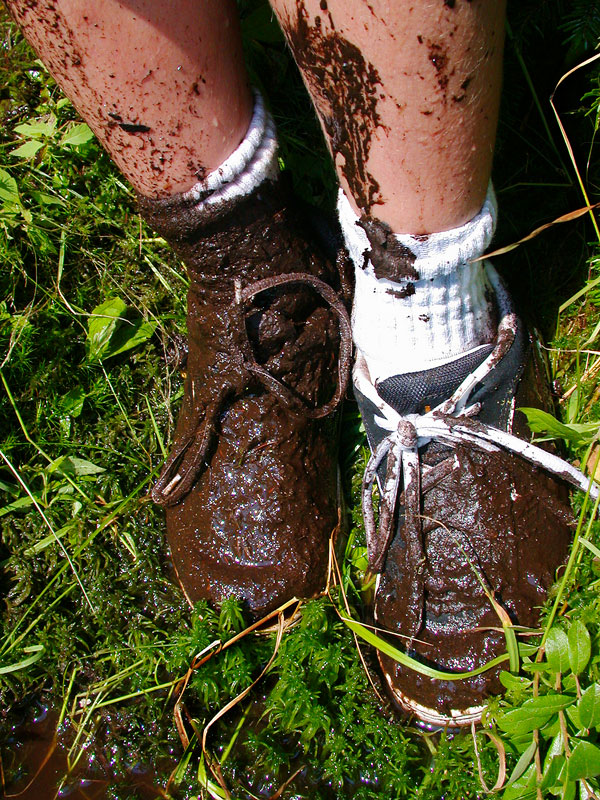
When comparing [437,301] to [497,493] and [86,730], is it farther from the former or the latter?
[86,730]

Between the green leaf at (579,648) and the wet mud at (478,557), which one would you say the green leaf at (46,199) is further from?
the green leaf at (579,648)

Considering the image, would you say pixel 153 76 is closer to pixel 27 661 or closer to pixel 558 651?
pixel 558 651

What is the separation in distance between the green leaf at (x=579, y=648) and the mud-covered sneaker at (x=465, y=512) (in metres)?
0.16

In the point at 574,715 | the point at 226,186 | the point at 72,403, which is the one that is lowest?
the point at 574,715

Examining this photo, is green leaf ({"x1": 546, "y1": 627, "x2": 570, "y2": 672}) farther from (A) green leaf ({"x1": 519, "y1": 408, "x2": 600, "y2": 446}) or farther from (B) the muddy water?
(B) the muddy water

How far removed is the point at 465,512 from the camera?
4.85 ft

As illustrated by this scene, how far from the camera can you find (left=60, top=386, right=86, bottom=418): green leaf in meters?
2.01

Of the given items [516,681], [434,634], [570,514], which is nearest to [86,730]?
[434,634]

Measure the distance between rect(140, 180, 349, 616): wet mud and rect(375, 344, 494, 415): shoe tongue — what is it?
0.63 ft

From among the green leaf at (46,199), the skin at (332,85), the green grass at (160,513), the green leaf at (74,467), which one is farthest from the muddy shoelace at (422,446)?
the green leaf at (46,199)

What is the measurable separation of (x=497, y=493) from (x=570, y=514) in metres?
0.20

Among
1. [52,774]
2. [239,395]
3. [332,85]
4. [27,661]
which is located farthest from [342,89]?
[52,774]

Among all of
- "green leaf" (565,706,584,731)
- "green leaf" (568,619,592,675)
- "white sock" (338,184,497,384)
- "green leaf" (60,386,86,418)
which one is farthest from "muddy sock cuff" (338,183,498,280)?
"green leaf" (60,386,86,418)

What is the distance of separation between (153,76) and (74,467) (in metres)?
1.17
